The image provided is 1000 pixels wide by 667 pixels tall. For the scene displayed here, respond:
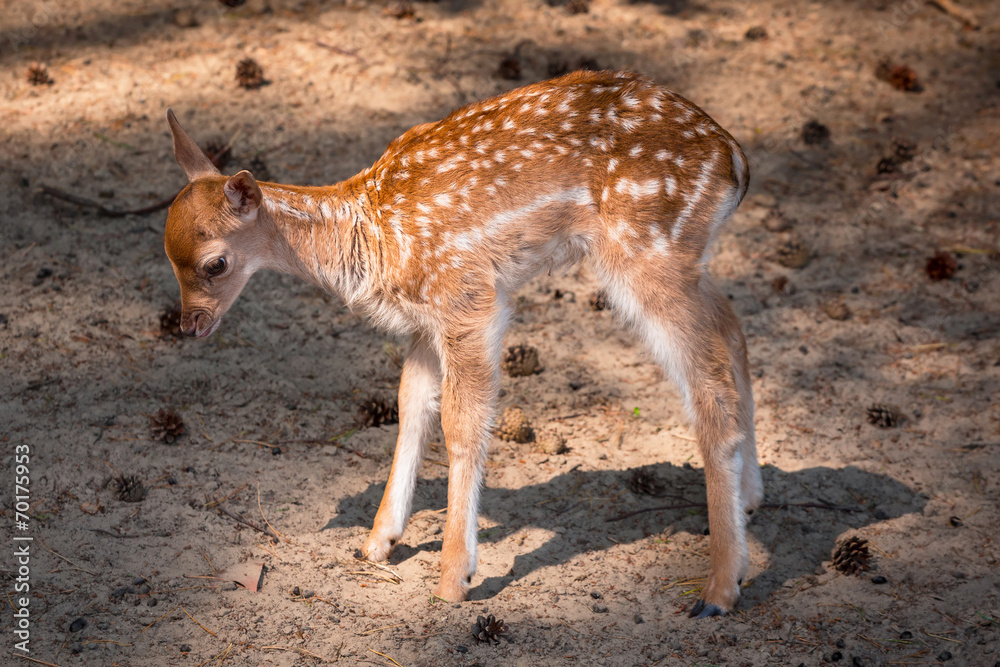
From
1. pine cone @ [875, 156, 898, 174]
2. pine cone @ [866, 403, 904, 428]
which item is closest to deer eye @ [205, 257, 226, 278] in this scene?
pine cone @ [866, 403, 904, 428]

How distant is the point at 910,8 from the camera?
8195mm

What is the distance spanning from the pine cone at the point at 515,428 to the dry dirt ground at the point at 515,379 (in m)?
0.07

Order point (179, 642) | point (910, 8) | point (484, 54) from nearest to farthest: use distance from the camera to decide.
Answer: point (179, 642) < point (484, 54) < point (910, 8)

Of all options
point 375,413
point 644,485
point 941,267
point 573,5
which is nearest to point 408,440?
point 375,413

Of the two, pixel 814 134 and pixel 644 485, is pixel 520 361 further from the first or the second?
pixel 814 134

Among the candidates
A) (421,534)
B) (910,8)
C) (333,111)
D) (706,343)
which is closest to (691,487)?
(706,343)

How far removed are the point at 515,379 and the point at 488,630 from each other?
1991mm

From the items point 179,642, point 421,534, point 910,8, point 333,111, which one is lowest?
point 421,534

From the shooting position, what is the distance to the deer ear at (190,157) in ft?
11.8

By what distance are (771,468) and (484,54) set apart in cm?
462

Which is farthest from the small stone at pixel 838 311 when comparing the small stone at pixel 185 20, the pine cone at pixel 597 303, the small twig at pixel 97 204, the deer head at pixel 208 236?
the small stone at pixel 185 20

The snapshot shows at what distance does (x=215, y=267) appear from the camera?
11.7 feet

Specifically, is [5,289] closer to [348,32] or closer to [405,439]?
[405,439]

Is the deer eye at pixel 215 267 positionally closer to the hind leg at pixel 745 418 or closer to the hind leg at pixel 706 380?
the hind leg at pixel 706 380
